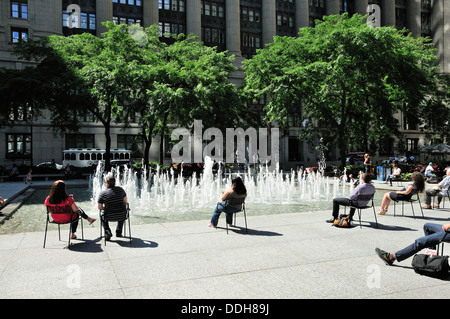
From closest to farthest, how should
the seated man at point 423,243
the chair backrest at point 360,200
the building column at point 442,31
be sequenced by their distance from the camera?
1. the seated man at point 423,243
2. the chair backrest at point 360,200
3. the building column at point 442,31

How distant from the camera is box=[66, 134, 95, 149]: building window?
44312 mm

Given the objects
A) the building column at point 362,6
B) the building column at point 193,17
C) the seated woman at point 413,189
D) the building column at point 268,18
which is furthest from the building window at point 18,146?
the building column at point 362,6

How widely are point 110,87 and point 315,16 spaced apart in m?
40.8

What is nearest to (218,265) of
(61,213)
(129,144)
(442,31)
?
(61,213)

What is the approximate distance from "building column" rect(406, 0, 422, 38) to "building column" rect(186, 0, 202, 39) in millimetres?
36270

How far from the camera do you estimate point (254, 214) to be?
1168 centimetres

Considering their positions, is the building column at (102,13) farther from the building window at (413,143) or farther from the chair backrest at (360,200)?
the building window at (413,143)

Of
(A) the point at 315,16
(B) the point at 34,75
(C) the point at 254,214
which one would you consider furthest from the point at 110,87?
(A) the point at 315,16

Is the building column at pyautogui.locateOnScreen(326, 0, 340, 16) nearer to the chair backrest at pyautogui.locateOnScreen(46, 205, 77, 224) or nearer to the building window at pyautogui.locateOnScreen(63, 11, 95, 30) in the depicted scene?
the building window at pyautogui.locateOnScreen(63, 11, 95, 30)

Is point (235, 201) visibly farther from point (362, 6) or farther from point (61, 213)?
point (362, 6)

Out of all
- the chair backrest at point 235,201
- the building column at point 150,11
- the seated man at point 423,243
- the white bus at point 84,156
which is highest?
the building column at point 150,11

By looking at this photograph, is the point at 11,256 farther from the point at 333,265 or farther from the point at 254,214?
the point at 254,214

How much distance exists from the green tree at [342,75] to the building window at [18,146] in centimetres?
2753

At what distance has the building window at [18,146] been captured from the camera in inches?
1635
